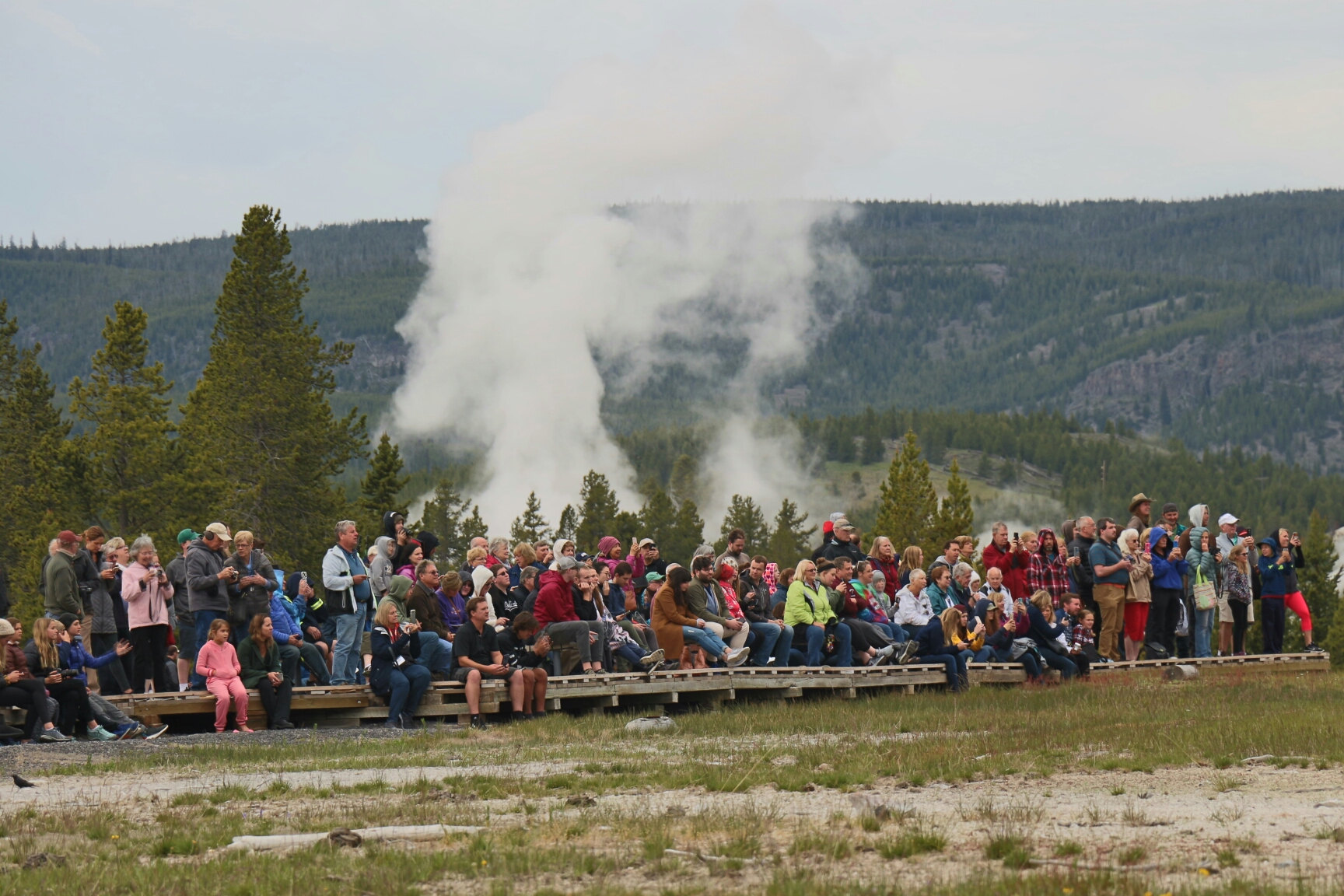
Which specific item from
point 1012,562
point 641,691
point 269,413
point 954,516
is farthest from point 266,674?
point 954,516

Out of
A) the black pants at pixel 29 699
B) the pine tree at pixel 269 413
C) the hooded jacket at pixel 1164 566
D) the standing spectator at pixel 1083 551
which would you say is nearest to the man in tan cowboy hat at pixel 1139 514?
the hooded jacket at pixel 1164 566

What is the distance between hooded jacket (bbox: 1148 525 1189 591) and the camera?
22.8 m

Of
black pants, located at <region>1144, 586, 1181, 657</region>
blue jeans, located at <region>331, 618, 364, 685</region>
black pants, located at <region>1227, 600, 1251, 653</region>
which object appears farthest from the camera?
black pants, located at <region>1227, 600, 1251, 653</region>

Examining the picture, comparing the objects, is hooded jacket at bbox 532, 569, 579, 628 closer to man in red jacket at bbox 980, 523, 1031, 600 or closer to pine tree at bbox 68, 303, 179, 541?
man in red jacket at bbox 980, 523, 1031, 600

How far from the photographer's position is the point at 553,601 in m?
18.8

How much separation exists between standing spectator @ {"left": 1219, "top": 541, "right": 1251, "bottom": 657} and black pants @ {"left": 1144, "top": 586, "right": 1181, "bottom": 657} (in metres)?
1.18

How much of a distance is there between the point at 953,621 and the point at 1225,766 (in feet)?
28.9

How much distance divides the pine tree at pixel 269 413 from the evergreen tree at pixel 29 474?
4.07m

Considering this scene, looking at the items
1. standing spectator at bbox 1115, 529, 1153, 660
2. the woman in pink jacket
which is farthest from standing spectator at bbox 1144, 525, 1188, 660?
the woman in pink jacket

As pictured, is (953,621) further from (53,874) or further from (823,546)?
(53,874)

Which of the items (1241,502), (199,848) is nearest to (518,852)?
(199,848)

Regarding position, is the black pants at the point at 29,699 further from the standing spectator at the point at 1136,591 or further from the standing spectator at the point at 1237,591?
the standing spectator at the point at 1237,591

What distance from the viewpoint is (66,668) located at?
51.5 ft

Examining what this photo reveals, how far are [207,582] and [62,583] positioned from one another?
146cm
